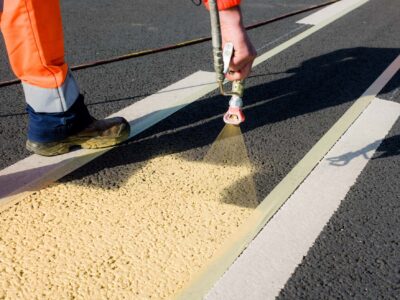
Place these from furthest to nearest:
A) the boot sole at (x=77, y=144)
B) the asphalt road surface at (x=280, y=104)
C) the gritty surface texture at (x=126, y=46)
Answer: the gritty surface texture at (x=126, y=46)
the boot sole at (x=77, y=144)
the asphalt road surface at (x=280, y=104)

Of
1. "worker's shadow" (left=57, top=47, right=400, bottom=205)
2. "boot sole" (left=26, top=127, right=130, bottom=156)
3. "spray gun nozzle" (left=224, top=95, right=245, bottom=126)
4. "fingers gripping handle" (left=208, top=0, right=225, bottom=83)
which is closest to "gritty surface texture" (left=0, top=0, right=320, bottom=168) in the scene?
"boot sole" (left=26, top=127, right=130, bottom=156)

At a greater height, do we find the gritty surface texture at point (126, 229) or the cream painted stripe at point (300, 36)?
the gritty surface texture at point (126, 229)

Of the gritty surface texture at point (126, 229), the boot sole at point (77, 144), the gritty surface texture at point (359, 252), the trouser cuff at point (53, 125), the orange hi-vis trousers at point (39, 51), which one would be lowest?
the gritty surface texture at point (359, 252)

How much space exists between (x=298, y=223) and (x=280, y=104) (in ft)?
5.37

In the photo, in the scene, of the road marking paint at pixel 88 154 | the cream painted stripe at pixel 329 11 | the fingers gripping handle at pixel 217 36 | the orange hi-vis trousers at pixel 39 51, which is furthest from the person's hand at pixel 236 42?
the cream painted stripe at pixel 329 11

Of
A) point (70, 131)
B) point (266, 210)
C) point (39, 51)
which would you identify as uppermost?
point (39, 51)

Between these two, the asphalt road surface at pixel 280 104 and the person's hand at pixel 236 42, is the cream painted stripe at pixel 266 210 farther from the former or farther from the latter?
the person's hand at pixel 236 42

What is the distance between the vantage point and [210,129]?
3295mm

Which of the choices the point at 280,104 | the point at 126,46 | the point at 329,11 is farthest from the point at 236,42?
the point at 329,11

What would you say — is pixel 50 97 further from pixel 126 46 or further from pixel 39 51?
pixel 126 46

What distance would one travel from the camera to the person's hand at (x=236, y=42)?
1.95m

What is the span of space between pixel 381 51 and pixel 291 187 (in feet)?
10.8

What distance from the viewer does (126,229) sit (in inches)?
88.7

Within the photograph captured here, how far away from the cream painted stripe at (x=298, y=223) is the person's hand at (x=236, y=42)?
78cm
